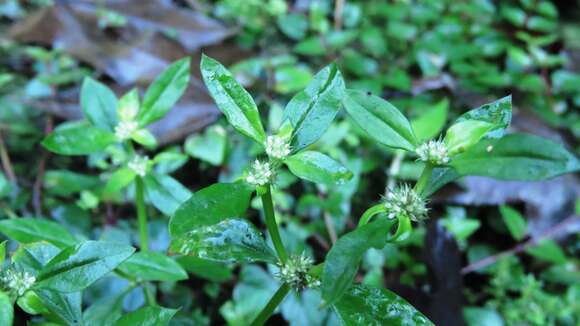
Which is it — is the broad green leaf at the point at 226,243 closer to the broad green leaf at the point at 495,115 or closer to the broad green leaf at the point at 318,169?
the broad green leaf at the point at 318,169

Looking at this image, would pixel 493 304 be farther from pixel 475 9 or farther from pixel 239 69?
pixel 475 9

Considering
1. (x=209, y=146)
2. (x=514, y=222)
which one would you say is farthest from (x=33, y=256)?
(x=514, y=222)

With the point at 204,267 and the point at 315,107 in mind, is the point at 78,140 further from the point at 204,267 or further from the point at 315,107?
the point at 315,107

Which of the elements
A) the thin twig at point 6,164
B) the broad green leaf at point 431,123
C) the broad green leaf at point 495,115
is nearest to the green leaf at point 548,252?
the broad green leaf at point 431,123

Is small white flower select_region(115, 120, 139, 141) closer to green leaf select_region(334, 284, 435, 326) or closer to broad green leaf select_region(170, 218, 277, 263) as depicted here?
broad green leaf select_region(170, 218, 277, 263)

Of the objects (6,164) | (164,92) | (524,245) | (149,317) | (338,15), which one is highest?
(164,92)

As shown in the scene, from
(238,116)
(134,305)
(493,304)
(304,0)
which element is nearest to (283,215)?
(134,305)
